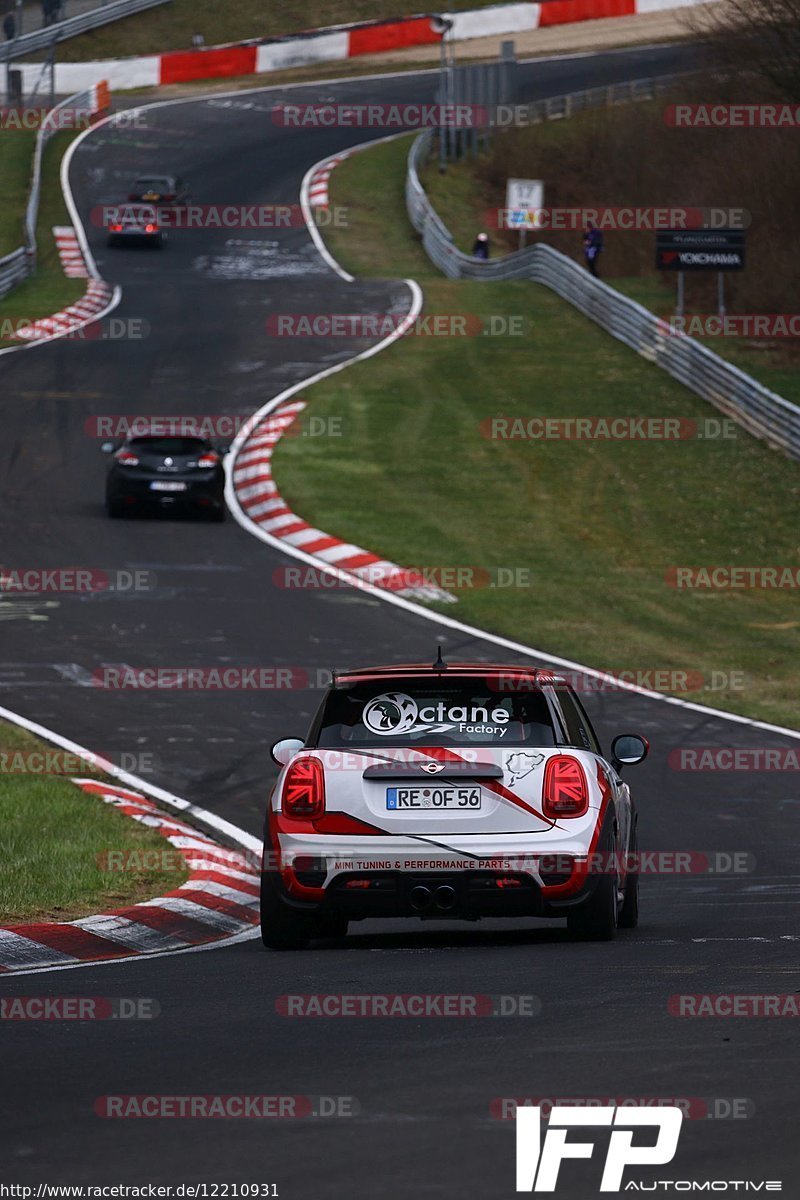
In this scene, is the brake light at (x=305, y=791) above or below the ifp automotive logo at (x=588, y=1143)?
above

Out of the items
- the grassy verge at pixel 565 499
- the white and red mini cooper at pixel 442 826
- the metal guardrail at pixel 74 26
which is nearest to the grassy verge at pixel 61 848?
the white and red mini cooper at pixel 442 826

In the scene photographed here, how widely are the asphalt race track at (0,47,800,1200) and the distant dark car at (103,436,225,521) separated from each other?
36cm

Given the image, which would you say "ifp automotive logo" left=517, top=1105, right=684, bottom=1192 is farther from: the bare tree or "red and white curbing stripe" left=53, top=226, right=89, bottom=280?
"red and white curbing stripe" left=53, top=226, right=89, bottom=280

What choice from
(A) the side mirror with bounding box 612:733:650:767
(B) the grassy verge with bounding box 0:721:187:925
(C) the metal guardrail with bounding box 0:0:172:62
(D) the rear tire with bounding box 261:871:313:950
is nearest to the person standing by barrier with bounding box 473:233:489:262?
(C) the metal guardrail with bounding box 0:0:172:62

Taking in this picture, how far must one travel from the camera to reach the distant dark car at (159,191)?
5453 centimetres

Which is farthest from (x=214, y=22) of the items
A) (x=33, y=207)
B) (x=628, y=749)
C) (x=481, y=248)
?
(x=628, y=749)

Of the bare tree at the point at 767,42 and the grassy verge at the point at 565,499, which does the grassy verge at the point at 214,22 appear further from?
the grassy verge at the point at 565,499

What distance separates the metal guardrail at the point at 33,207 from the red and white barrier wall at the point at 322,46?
2618mm

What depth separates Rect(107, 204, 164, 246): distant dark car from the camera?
2025 inches

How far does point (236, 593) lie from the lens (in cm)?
2270

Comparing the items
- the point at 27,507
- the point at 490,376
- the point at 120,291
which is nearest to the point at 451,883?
the point at 27,507

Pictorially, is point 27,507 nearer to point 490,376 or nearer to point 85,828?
point 490,376

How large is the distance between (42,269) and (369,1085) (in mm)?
43779

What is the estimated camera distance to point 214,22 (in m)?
77.9
